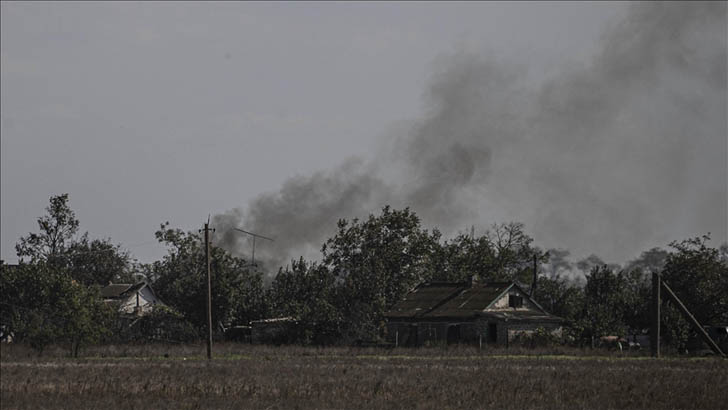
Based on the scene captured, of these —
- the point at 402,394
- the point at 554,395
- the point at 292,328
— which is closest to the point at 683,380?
the point at 554,395

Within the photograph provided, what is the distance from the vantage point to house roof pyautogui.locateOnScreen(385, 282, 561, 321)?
8462 centimetres

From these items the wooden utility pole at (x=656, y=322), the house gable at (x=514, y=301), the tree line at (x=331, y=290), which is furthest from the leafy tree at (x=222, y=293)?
the wooden utility pole at (x=656, y=322)

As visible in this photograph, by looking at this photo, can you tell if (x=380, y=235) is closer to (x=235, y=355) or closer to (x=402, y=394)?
(x=235, y=355)

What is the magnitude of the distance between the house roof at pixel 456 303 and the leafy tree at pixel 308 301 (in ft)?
16.9

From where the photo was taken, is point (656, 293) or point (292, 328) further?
point (292, 328)

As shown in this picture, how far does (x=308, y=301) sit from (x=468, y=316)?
16.0 m

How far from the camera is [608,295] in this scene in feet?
321

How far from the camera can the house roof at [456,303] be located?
84625 mm

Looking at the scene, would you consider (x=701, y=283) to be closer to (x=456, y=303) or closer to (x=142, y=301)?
(x=456, y=303)

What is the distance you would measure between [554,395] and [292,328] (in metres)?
50.0

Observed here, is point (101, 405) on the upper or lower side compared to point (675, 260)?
lower

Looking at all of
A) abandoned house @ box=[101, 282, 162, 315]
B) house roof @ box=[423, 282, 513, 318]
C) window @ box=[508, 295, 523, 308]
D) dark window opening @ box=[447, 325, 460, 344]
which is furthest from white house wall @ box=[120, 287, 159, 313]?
window @ box=[508, 295, 523, 308]

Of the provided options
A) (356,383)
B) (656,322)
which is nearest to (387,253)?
(656,322)

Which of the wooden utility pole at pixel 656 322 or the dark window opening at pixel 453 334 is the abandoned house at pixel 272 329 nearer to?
the dark window opening at pixel 453 334
